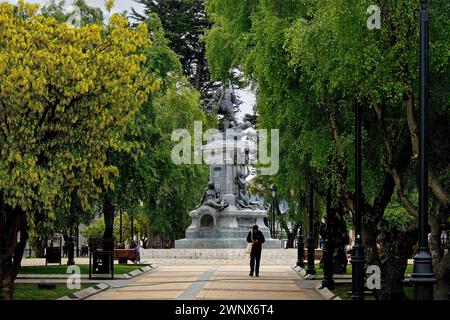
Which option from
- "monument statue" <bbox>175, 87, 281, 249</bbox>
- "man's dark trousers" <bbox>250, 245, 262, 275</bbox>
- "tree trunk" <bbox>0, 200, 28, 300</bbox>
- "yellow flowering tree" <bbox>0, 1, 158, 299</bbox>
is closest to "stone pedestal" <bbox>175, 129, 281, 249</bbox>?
"monument statue" <bbox>175, 87, 281, 249</bbox>

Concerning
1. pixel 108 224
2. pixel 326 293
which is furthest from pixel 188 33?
pixel 326 293

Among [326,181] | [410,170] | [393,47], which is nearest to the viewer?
[393,47]

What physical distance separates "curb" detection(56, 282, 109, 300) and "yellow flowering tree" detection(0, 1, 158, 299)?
2557 mm

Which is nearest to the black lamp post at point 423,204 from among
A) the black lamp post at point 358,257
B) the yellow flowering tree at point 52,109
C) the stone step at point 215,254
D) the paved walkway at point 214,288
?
the black lamp post at point 358,257

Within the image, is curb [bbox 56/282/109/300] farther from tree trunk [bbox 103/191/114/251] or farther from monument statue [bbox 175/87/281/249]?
monument statue [bbox 175/87/281/249]

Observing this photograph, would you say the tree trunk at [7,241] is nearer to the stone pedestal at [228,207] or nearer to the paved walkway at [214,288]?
the paved walkway at [214,288]

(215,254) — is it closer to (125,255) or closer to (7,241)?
(125,255)

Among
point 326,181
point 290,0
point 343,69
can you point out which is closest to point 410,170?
point 326,181

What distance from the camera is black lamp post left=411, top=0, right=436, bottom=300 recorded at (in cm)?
1336

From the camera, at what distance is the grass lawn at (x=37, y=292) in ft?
72.0

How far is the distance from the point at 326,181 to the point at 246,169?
33130 mm

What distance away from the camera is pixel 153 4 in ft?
258

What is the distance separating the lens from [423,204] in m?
13.6
